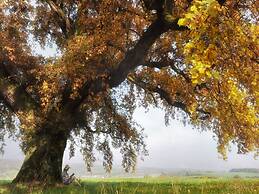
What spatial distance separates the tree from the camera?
76.7 ft

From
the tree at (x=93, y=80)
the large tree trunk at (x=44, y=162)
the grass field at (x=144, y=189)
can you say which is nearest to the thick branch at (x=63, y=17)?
the tree at (x=93, y=80)

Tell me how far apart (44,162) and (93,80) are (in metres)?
6.97

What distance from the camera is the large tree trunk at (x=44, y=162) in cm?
2786

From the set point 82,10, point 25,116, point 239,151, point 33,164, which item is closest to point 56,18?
point 82,10

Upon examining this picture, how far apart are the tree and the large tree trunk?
0.07 metres

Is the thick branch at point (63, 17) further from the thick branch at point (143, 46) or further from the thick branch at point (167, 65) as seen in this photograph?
the thick branch at point (143, 46)

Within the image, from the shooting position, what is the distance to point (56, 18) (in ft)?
106

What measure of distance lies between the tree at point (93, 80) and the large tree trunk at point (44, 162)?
0.07 meters

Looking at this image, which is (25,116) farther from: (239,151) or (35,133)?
(239,151)

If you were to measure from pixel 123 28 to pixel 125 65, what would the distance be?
10.8ft

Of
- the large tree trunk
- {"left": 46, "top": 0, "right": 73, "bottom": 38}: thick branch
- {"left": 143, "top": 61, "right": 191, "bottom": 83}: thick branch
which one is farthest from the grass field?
{"left": 46, "top": 0, "right": 73, "bottom": 38}: thick branch

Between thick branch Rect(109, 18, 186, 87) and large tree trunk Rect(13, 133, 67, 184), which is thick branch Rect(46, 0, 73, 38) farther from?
large tree trunk Rect(13, 133, 67, 184)

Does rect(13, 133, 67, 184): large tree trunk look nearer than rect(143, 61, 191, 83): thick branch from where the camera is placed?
Yes

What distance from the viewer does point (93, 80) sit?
26.7 m
